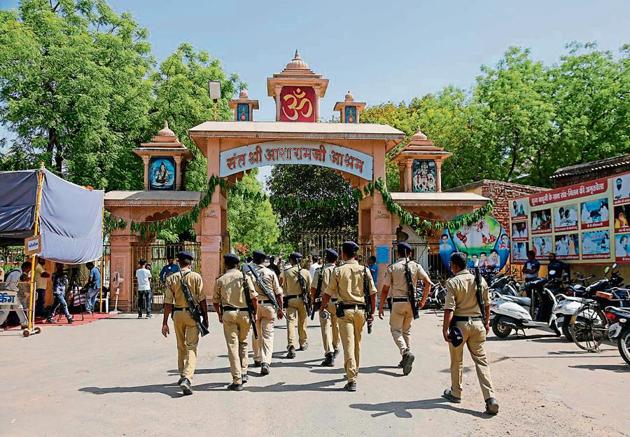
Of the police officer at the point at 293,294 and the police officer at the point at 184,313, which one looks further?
the police officer at the point at 293,294

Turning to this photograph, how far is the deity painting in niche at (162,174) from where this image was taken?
19.7 metres

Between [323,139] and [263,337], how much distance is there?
426 inches

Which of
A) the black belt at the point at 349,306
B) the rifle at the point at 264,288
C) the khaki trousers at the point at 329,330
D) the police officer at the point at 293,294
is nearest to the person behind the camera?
the black belt at the point at 349,306

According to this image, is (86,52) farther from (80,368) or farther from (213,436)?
(213,436)

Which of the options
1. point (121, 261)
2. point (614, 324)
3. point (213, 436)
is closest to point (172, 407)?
point (213, 436)

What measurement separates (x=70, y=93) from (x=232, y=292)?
679 inches

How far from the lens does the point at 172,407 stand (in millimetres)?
6605

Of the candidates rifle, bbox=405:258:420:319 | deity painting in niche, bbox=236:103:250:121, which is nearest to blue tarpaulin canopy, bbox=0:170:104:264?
deity painting in niche, bbox=236:103:250:121

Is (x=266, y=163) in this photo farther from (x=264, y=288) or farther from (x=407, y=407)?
(x=407, y=407)

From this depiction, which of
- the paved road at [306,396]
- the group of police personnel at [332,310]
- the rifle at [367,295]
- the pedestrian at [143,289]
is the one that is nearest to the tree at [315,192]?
the pedestrian at [143,289]

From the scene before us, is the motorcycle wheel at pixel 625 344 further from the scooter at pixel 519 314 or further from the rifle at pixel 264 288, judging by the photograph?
the rifle at pixel 264 288

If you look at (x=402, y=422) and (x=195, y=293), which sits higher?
(x=195, y=293)

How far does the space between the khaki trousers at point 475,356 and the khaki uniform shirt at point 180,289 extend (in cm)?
319

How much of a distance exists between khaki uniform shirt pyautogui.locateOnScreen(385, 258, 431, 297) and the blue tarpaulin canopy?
808 centimetres
